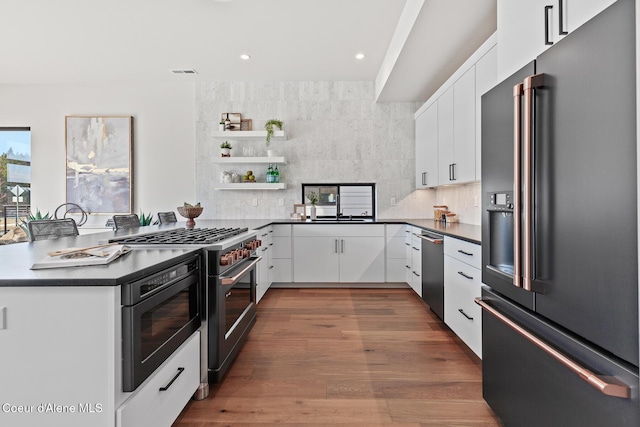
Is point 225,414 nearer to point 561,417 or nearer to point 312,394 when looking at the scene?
point 312,394

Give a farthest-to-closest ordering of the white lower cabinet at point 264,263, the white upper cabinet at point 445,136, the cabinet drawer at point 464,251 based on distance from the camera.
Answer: the white lower cabinet at point 264,263, the white upper cabinet at point 445,136, the cabinet drawer at point 464,251

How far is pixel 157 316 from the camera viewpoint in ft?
4.55

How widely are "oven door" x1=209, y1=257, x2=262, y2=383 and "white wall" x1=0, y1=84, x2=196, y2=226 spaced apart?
2.84 m

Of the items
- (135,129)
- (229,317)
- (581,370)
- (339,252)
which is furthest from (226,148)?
(581,370)

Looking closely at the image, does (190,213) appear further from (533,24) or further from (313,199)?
(533,24)

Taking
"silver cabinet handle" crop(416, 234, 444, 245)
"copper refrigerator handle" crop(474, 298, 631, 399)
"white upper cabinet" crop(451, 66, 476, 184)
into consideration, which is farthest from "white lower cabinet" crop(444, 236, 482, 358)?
"copper refrigerator handle" crop(474, 298, 631, 399)

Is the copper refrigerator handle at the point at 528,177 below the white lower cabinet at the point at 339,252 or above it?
above

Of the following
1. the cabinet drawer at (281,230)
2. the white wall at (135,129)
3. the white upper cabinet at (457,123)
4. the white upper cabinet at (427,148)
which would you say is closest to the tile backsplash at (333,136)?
the white upper cabinet at (427,148)

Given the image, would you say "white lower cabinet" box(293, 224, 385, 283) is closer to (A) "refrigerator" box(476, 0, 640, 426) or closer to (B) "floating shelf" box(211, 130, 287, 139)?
(B) "floating shelf" box(211, 130, 287, 139)

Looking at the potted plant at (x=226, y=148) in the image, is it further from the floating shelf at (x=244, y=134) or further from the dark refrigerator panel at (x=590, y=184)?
the dark refrigerator panel at (x=590, y=184)

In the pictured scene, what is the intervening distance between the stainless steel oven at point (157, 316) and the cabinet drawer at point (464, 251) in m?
1.66

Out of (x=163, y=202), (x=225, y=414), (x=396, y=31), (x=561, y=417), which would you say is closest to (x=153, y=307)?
(x=225, y=414)

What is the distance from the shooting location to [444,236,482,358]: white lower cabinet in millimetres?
2263

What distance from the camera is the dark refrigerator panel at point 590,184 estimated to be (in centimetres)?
88
